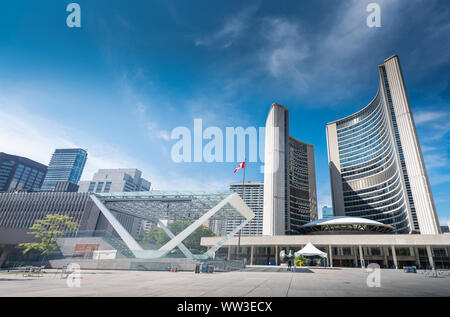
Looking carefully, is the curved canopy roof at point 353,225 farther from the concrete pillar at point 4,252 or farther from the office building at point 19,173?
the office building at point 19,173

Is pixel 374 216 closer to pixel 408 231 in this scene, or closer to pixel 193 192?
pixel 408 231

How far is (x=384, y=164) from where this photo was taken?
95938 mm

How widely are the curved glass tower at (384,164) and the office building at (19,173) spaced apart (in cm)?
18852

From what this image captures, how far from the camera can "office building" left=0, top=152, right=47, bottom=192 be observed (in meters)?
142

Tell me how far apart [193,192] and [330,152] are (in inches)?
4648

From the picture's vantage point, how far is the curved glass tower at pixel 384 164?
6962 centimetres

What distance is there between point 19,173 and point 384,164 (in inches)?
8447

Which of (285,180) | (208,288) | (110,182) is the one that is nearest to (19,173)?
(110,182)

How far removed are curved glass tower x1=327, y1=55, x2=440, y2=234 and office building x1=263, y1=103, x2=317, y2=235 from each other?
1278cm

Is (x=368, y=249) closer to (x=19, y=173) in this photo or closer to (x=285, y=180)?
(x=285, y=180)

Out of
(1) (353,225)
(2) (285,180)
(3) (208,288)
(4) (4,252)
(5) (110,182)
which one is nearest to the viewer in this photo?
(3) (208,288)

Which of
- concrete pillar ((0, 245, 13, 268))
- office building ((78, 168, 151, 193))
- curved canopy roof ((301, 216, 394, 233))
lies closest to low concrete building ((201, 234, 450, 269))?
curved canopy roof ((301, 216, 394, 233))

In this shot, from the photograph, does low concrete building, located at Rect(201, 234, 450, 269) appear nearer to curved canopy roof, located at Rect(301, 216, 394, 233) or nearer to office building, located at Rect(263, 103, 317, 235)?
curved canopy roof, located at Rect(301, 216, 394, 233)
